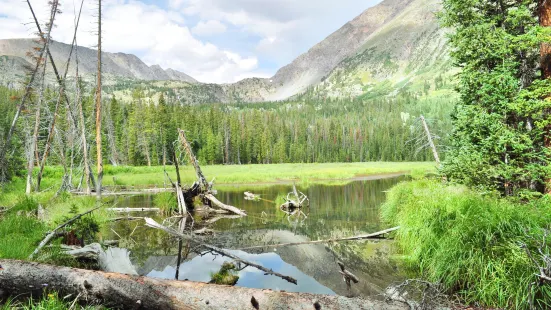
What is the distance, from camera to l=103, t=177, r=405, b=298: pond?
8750 mm

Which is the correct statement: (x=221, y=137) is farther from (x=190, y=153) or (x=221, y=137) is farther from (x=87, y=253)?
(x=87, y=253)

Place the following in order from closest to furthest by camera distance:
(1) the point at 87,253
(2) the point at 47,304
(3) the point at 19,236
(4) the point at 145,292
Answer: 1. (2) the point at 47,304
2. (4) the point at 145,292
3. (1) the point at 87,253
4. (3) the point at 19,236

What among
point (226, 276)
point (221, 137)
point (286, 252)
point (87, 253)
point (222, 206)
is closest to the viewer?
point (87, 253)

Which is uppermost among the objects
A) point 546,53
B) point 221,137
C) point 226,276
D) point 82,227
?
point 546,53

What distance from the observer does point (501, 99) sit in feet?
36.1

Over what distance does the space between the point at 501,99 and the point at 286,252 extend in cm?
912

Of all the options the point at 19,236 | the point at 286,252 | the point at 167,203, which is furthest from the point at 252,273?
the point at 167,203

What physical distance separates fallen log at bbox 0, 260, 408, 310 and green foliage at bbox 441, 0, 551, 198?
8.94 m

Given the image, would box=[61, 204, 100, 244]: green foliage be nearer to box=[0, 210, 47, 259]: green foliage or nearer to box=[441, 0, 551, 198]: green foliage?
box=[0, 210, 47, 259]: green foliage

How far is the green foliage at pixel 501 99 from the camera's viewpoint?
10203mm

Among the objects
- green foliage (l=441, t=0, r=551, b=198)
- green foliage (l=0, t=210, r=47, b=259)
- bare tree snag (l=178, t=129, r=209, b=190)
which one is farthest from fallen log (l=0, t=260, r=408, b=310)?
bare tree snag (l=178, t=129, r=209, b=190)

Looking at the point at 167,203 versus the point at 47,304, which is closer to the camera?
the point at 47,304

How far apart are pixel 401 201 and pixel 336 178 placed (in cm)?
3724

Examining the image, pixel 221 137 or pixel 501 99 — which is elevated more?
pixel 221 137
